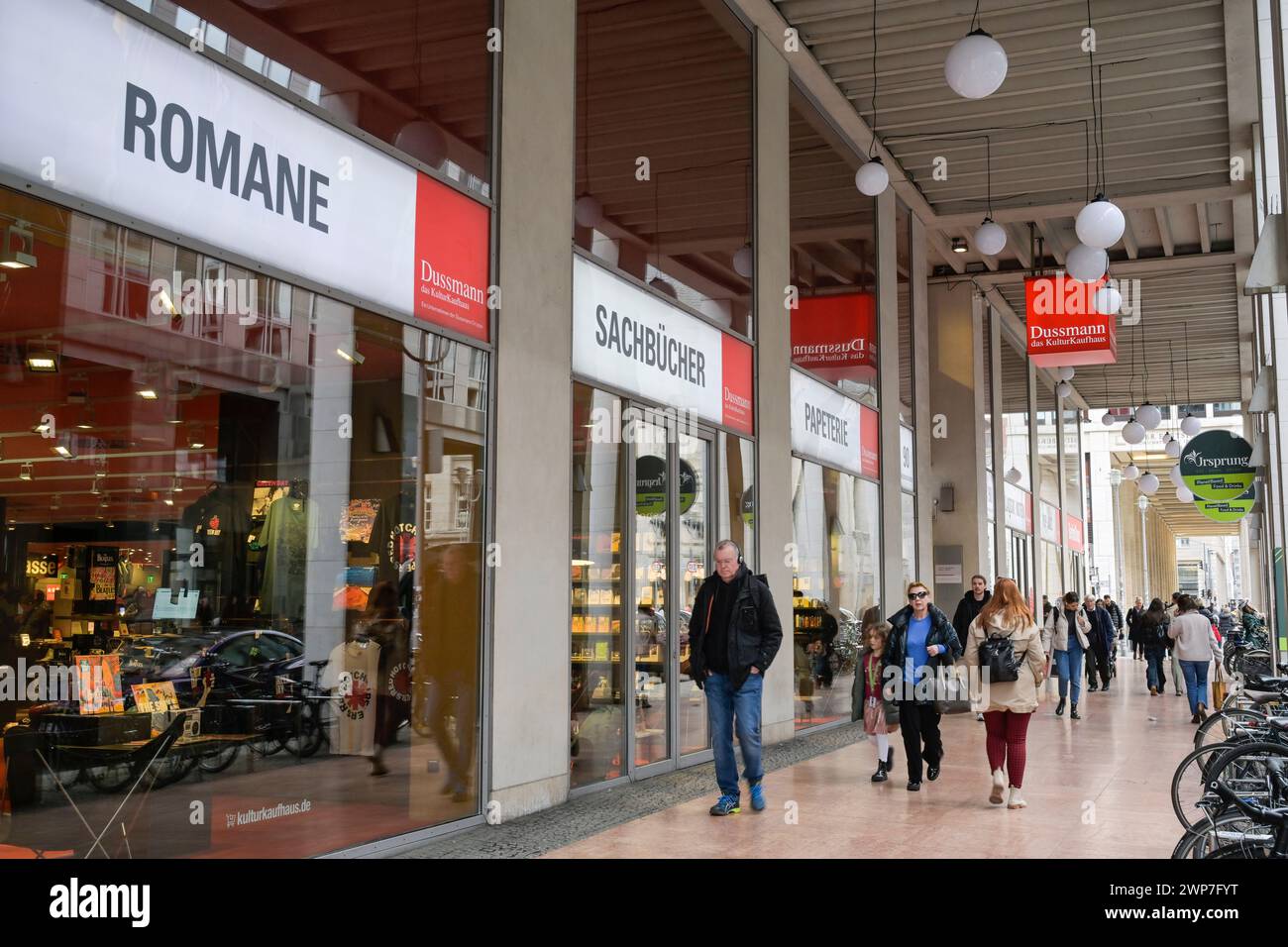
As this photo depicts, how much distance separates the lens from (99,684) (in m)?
5.31

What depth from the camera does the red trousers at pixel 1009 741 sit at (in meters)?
7.72

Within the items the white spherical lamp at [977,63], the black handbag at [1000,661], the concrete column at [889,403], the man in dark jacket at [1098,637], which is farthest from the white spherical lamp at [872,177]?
the man in dark jacket at [1098,637]

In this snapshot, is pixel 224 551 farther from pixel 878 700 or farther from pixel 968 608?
pixel 968 608

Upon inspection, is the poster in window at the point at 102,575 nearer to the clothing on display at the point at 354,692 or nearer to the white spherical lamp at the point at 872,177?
Answer: the clothing on display at the point at 354,692

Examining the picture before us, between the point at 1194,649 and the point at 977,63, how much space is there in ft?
25.8

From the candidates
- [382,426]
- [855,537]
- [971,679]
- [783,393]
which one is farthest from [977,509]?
[382,426]

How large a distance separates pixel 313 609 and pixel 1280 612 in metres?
10.8

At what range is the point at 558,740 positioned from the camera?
295 inches

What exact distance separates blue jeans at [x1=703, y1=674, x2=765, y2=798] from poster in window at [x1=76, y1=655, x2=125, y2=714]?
140 inches

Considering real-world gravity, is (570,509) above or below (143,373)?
below

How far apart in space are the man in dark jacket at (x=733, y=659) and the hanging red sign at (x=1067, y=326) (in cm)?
920

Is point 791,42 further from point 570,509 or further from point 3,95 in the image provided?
point 3,95

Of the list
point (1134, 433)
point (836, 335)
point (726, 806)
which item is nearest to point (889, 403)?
point (836, 335)

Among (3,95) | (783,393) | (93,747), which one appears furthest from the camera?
(783,393)
